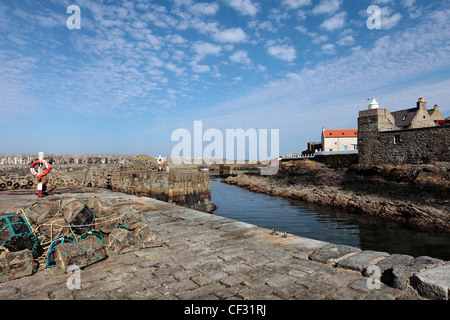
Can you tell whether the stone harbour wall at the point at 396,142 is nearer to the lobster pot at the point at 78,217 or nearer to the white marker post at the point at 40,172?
the lobster pot at the point at 78,217

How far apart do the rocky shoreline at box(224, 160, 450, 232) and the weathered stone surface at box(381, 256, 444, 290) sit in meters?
12.7

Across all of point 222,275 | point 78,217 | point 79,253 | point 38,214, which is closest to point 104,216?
point 78,217

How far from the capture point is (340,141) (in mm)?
53062

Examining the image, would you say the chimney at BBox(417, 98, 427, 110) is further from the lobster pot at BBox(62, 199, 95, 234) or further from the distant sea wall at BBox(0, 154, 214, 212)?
the lobster pot at BBox(62, 199, 95, 234)

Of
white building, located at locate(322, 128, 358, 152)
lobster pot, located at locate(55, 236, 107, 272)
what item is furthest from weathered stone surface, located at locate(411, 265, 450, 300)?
white building, located at locate(322, 128, 358, 152)

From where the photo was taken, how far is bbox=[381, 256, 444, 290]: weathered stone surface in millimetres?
3205

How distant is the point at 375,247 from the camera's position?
446 inches

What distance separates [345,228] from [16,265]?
14327 mm

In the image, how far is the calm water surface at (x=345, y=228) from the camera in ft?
37.0

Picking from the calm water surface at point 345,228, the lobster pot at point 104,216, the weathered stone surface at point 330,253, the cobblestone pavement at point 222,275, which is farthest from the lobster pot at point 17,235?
the calm water surface at point 345,228

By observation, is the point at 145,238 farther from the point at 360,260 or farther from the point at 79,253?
the point at 360,260

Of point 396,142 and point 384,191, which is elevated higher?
point 396,142
